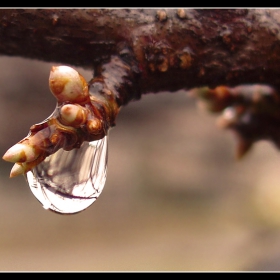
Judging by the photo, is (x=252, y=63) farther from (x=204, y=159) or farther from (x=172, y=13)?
(x=204, y=159)

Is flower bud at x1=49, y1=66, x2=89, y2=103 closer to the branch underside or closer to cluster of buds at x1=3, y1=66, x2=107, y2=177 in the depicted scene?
cluster of buds at x1=3, y1=66, x2=107, y2=177

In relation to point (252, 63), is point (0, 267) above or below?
above

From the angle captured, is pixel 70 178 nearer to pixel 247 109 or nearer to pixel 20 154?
pixel 20 154

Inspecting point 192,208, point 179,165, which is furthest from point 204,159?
→ point 192,208

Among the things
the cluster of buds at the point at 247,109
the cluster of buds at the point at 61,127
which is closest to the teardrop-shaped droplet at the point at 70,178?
the cluster of buds at the point at 61,127

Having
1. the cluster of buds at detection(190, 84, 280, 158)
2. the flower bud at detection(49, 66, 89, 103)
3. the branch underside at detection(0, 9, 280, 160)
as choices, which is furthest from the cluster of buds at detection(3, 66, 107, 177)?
the cluster of buds at detection(190, 84, 280, 158)

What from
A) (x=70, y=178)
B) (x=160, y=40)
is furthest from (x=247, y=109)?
(x=70, y=178)
